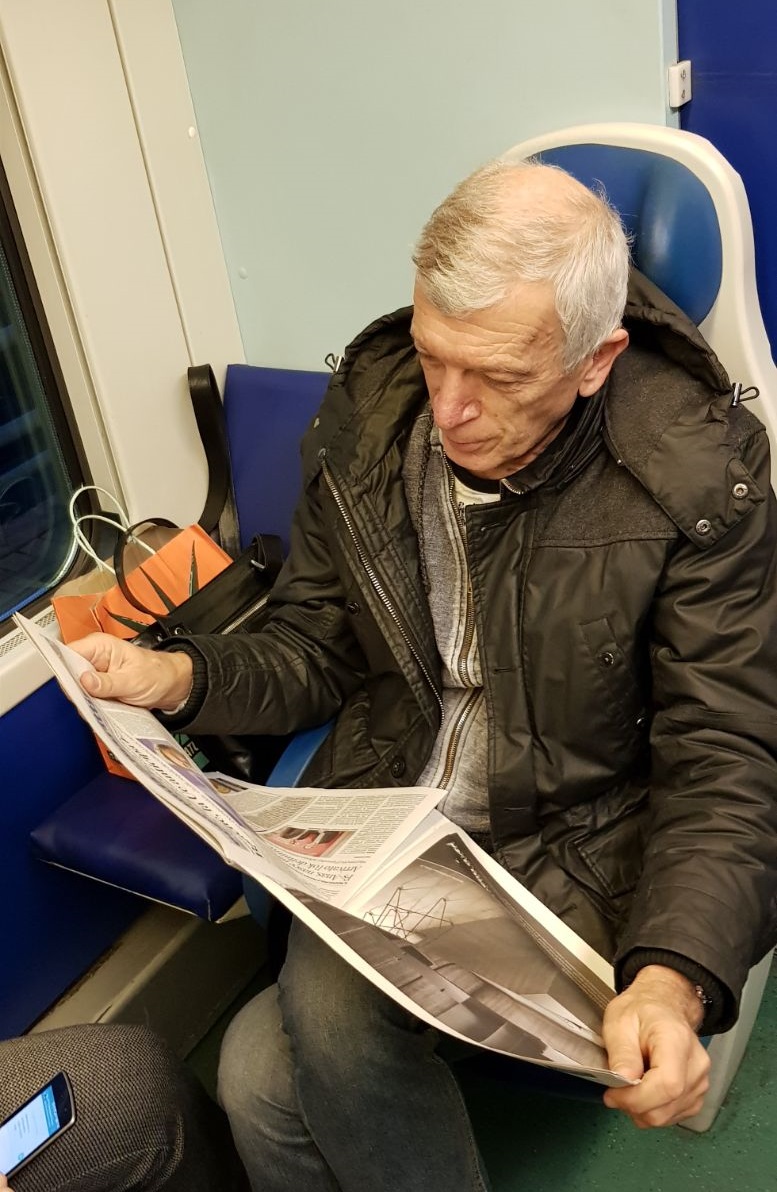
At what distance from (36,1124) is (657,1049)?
26.8 inches

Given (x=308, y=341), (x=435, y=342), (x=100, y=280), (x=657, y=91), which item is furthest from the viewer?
(x=308, y=341)

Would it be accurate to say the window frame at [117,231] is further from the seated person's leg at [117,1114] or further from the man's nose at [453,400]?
the man's nose at [453,400]

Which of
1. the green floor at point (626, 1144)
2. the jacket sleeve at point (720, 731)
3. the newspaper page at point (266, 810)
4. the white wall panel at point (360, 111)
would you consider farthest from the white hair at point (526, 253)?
the green floor at point (626, 1144)

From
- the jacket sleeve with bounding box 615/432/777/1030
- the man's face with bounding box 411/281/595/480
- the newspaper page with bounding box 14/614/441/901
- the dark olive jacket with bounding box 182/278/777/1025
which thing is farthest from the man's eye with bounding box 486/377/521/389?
the newspaper page with bounding box 14/614/441/901

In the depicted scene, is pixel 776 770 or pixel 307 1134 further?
pixel 307 1134

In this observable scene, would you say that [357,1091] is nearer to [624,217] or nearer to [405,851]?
[405,851]

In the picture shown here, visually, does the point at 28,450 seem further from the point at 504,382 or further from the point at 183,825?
the point at 504,382

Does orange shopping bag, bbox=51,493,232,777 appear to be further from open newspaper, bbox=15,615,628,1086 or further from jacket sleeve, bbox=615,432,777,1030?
jacket sleeve, bbox=615,432,777,1030

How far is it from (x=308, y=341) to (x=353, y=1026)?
1.27 meters

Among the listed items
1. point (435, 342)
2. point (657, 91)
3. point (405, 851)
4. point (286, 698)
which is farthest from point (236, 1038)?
point (657, 91)

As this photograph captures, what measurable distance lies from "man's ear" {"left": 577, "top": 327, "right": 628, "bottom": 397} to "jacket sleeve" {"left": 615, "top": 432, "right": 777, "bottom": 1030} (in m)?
0.19

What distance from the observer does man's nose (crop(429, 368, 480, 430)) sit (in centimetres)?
119

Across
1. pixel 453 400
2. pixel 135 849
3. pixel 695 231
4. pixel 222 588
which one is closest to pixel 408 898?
pixel 453 400

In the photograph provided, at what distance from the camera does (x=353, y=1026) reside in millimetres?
1198
